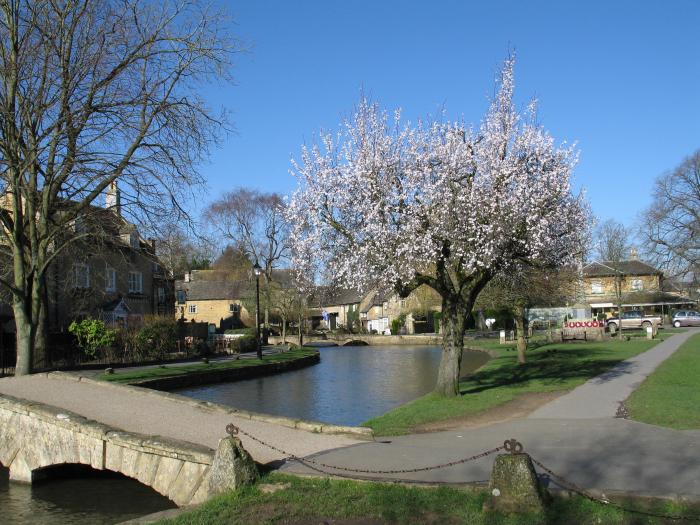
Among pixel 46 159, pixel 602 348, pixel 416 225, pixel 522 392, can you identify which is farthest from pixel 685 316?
pixel 46 159

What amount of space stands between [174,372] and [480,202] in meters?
15.2

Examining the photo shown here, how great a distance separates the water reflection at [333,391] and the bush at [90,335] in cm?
696

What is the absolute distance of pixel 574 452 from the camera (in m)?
9.12

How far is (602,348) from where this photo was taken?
33.0 m

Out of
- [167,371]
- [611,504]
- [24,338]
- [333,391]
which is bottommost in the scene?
[333,391]

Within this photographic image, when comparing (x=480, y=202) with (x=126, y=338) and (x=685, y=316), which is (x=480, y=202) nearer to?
(x=126, y=338)

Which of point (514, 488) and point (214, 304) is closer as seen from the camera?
point (514, 488)

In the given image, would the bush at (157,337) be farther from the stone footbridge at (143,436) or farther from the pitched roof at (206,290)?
the pitched roof at (206,290)

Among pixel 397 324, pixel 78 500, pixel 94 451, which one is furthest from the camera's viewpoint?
pixel 397 324

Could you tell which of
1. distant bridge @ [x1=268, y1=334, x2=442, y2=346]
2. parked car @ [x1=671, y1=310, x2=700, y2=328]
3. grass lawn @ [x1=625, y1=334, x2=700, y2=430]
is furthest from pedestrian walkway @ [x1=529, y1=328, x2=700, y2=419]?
parked car @ [x1=671, y1=310, x2=700, y2=328]

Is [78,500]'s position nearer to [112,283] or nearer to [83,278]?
[83,278]

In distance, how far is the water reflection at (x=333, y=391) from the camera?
18.2 meters

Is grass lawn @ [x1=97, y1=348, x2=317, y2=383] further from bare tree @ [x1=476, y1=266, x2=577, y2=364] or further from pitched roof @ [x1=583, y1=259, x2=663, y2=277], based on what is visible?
pitched roof @ [x1=583, y1=259, x2=663, y2=277]

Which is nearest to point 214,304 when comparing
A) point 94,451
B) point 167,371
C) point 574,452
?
point 167,371
